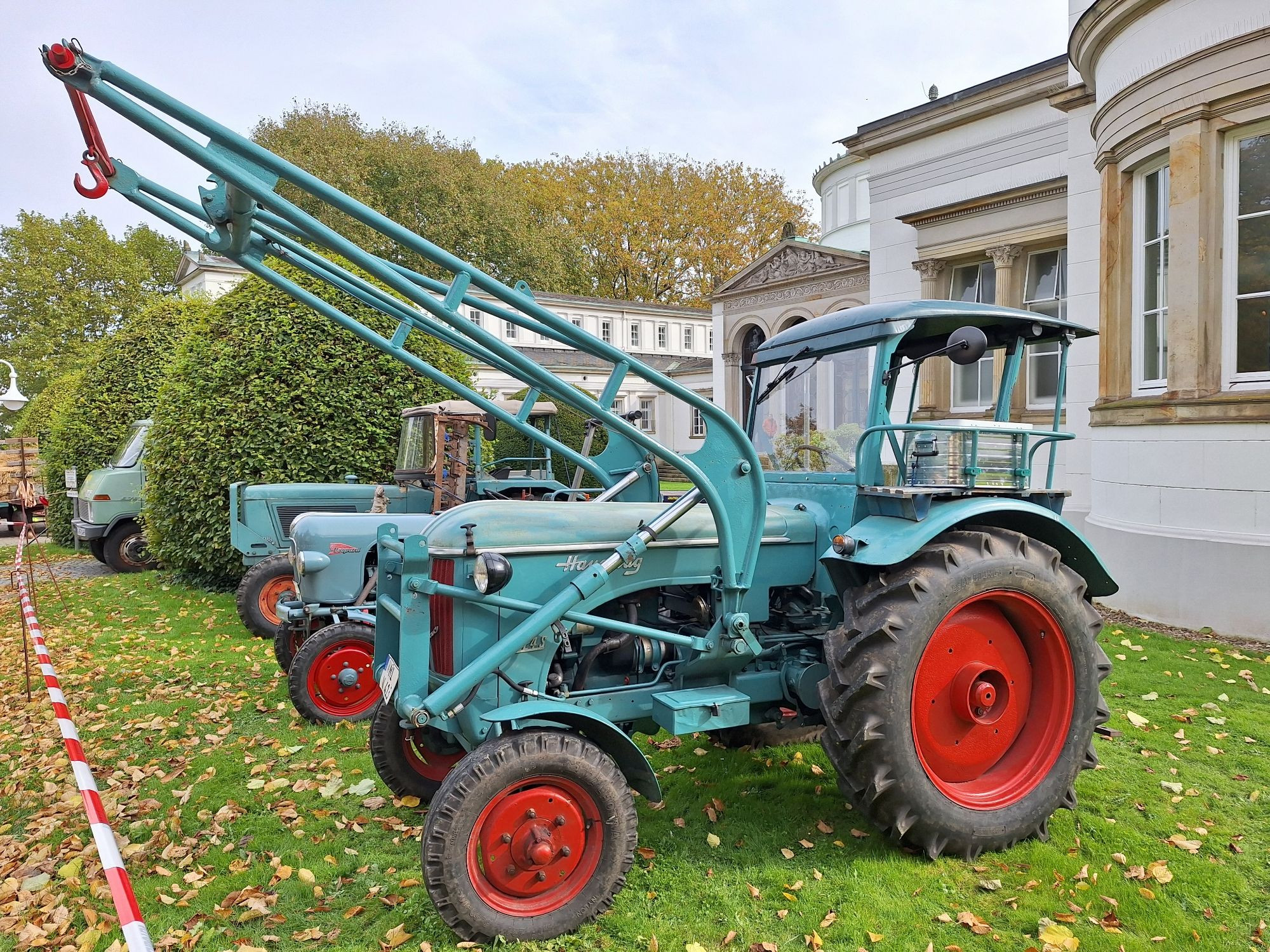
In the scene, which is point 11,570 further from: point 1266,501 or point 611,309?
point 611,309

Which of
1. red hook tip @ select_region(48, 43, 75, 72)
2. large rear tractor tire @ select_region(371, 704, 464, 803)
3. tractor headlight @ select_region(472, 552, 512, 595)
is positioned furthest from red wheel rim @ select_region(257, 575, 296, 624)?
red hook tip @ select_region(48, 43, 75, 72)

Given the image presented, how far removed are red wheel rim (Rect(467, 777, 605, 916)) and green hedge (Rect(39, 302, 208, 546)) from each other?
47.6 feet

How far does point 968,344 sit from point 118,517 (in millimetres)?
12832

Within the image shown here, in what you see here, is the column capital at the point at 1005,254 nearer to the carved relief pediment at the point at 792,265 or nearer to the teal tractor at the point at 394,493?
the carved relief pediment at the point at 792,265

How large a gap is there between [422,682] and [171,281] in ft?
152

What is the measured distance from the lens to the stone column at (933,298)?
13.0m

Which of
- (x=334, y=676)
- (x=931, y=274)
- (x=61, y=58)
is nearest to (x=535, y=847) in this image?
(x=61, y=58)

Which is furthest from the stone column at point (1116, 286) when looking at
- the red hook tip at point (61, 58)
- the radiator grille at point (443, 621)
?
the red hook tip at point (61, 58)

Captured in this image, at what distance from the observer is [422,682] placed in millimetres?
3381

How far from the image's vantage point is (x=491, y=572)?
3145 mm

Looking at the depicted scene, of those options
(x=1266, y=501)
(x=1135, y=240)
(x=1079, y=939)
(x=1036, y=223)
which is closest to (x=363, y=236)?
(x=1036, y=223)

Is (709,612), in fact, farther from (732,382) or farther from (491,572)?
(732,382)

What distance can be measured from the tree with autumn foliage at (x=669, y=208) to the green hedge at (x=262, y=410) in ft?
103

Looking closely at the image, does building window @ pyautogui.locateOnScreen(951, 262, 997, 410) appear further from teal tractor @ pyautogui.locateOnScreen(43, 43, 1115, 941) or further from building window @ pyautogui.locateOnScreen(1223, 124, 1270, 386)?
teal tractor @ pyautogui.locateOnScreen(43, 43, 1115, 941)
